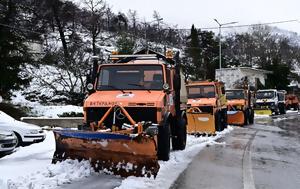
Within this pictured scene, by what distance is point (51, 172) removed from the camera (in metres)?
8.55

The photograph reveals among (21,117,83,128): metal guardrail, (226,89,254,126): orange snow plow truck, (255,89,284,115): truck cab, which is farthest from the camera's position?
(255,89,284,115): truck cab

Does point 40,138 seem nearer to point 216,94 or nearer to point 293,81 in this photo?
point 216,94

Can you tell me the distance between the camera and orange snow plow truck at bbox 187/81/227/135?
18.0 meters

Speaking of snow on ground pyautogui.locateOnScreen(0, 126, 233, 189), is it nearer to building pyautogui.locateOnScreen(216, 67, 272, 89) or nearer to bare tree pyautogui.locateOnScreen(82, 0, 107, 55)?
bare tree pyautogui.locateOnScreen(82, 0, 107, 55)

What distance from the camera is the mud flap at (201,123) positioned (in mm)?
18016

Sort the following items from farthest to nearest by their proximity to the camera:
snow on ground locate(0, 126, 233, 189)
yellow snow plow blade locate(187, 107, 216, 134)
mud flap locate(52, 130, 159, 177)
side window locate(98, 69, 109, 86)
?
yellow snow plow blade locate(187, 107, 216, 134) → side window locate(98, 69, 109, 86) → mud flap locate(52, 130, 159, 177) → snow on ground locate(0, 126, 233, 189)

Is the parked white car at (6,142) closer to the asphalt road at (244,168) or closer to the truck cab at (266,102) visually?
the asphalt road at (244,168)

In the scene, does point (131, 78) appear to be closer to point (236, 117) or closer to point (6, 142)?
point (6, 142)

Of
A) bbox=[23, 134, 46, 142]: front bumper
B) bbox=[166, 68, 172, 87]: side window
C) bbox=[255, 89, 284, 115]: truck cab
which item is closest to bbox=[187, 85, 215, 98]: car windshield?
bbox=[23, 134, 46, 142]: front bumper

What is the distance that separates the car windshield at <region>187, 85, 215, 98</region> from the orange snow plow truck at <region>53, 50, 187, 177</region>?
713cm

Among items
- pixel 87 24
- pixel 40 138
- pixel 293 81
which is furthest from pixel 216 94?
pixel 293 81

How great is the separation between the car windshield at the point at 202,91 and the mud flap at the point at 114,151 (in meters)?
11.4

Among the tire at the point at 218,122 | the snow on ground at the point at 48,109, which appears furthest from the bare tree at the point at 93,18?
the tire at the point at 218,122

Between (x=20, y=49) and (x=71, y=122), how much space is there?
961 centimetres
